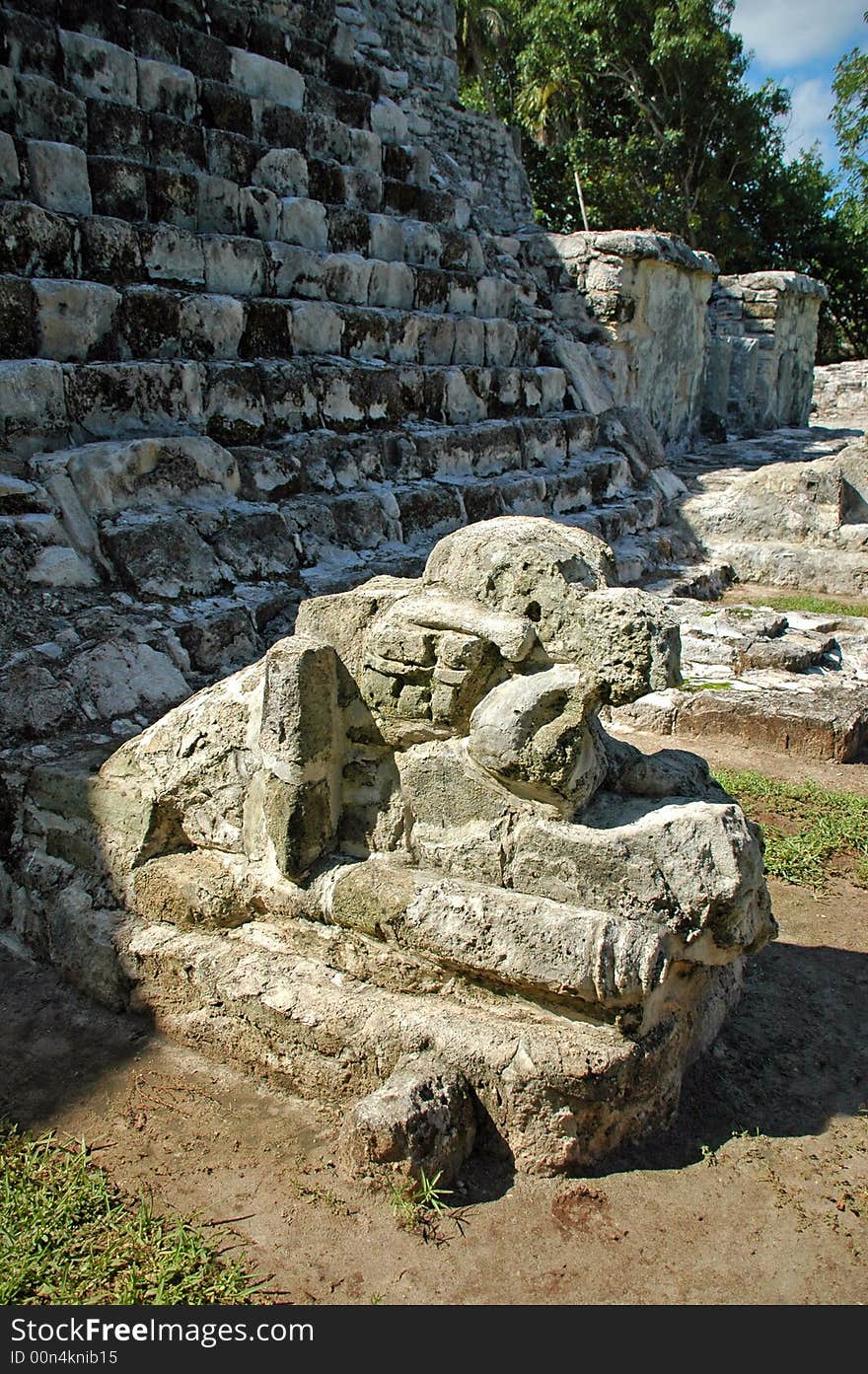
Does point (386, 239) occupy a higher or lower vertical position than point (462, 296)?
higher

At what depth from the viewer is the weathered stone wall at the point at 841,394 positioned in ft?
64.1

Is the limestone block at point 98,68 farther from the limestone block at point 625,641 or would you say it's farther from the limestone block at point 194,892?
the limestone block at point 625,641

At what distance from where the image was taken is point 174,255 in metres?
5.96

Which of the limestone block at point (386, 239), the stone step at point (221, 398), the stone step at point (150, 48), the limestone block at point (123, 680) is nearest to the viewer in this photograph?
the limestone block at point (123, 680)

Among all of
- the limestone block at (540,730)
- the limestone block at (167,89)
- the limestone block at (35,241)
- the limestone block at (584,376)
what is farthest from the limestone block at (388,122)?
the limestone block at (540,730)

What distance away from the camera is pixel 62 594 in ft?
14.7

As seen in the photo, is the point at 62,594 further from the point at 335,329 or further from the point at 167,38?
the point at 167,38

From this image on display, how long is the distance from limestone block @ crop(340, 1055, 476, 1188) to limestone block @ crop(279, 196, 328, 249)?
586 centimetres

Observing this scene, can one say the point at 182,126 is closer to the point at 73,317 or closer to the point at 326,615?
the point at 73,317

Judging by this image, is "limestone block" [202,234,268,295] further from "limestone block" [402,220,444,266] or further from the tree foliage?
the tree foliage

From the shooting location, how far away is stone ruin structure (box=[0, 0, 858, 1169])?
2.65 meters

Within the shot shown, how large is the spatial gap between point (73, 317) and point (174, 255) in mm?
983

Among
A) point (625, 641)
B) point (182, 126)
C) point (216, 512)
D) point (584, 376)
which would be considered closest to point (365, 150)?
point (182, 126)

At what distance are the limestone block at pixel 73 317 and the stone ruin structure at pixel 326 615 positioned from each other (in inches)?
0.7
